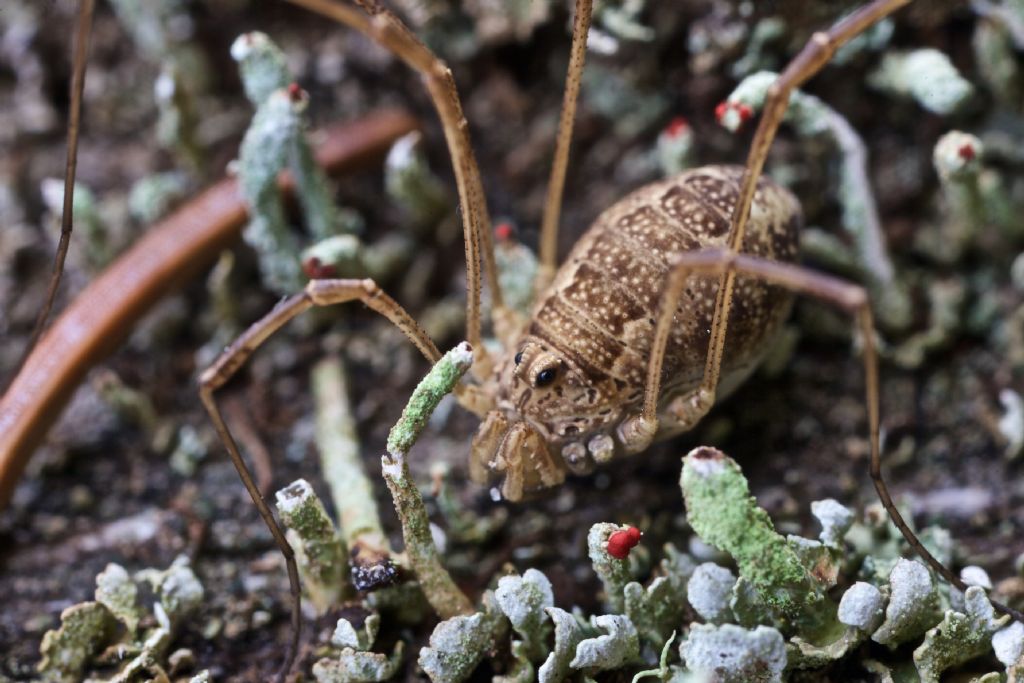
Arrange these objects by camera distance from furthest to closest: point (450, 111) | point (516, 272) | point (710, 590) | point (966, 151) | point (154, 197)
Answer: point (154, 197) → point (516, 272) → point (966, 151) → point (450, 111) → point (710, 590)

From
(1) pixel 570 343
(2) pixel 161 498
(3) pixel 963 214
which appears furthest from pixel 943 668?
(2) pixel 161 498

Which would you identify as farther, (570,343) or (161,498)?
(161,498)

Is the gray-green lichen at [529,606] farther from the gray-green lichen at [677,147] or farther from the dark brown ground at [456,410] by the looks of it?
the gray-green lichen at [677,147]

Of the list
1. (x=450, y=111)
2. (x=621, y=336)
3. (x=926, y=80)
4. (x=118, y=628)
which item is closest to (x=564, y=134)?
(x=450, y=111)

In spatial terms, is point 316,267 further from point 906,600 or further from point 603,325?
point 906,600

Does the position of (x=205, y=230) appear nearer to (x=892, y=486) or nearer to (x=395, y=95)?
(x=395, y=95)

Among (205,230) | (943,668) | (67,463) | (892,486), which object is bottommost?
(943,668)

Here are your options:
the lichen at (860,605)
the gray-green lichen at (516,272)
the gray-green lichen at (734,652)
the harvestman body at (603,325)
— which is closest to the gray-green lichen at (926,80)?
the harvestman body at (603,325)
